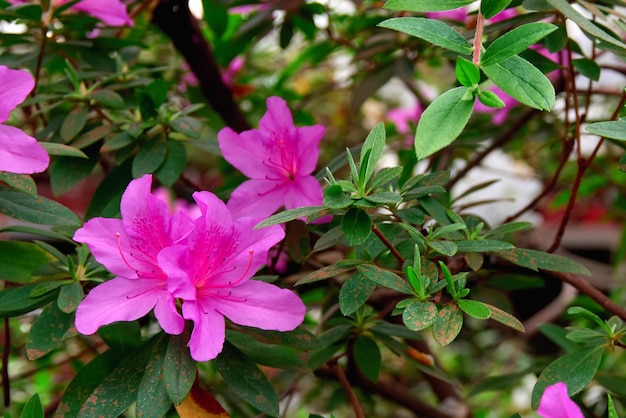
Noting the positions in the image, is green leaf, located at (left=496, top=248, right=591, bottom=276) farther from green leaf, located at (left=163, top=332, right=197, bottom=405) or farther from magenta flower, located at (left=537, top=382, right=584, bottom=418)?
green leaf, located at (left=163, top=332, right=197, bottom=405)

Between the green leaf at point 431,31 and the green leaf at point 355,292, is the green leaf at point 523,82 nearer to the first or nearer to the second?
the green leaf at point 431,31

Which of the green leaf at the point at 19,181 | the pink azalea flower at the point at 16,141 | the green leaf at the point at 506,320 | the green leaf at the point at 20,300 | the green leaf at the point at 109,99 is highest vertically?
the pink azalea flower at the point at 16,141

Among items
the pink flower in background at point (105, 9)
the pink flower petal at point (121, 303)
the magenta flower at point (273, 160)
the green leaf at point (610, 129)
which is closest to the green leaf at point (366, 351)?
the magenta flower at point (273, 160)

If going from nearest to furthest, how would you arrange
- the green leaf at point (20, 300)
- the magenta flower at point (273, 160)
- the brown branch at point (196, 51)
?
the green leaf at point (20, 300), the magenta flower at point (273, 160), the brown branch at point (196, 51)

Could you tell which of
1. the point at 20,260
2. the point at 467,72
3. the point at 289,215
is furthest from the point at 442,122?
the point at 20,260

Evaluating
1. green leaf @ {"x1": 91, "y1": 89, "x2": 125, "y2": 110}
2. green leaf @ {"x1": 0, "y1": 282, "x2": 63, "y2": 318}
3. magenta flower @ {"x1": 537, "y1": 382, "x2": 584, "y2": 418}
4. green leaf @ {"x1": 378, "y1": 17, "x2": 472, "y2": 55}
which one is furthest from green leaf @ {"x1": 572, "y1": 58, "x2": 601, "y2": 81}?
green leaf @ {"x1": 0, "y1": 282, "x2": 63, "y2": 318}

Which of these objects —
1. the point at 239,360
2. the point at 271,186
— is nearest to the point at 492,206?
the point at 271,186

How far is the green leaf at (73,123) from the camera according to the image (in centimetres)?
94

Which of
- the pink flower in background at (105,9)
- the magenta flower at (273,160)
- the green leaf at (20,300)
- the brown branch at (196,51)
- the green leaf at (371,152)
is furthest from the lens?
the brown branch at (196,51)

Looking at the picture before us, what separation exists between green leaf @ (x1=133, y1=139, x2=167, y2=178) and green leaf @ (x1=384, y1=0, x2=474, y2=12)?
384mm

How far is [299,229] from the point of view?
0.88 m

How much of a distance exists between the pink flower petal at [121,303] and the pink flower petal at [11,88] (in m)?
0.20

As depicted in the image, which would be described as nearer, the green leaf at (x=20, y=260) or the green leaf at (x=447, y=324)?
the green leaf at (x=447, y=324)

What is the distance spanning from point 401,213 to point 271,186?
7.3 inches
